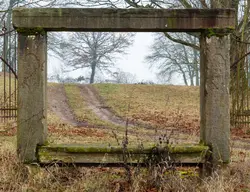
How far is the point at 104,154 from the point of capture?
456 centimetres

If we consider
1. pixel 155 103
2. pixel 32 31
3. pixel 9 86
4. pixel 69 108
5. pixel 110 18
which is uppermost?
pixel 110 18

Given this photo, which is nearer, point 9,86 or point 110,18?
point 110,18

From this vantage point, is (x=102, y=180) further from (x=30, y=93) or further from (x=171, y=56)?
(x=171, y=56)

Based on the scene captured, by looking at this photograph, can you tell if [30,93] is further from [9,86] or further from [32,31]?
[9,86]

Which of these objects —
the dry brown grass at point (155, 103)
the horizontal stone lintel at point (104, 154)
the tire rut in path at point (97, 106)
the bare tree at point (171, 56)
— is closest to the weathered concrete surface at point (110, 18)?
the horizontal stone lintel at point (104, 154)

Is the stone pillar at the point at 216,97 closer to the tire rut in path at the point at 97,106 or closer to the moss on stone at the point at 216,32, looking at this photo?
the moss on stone at the point at 216,32

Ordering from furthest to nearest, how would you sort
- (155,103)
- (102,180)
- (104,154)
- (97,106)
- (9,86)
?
(155,103) < (97,106) < (9,86) < (104,154) < (102,180)

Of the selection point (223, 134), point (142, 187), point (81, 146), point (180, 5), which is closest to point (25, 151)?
point (81, 146)

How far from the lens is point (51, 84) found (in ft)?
78.3

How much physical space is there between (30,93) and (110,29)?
1.33 metres

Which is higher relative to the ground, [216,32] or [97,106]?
[216,32]

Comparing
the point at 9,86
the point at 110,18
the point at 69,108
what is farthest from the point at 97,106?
the point at 110,18

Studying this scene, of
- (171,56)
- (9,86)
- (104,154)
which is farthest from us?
(171,56)

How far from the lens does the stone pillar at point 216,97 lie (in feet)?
15.3
